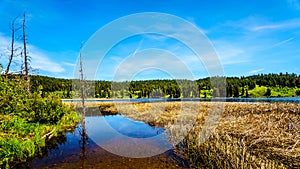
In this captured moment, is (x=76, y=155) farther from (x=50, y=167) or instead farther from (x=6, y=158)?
(x=6, y=158)

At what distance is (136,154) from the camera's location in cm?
1564

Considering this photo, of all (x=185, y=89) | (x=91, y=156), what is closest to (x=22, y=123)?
(x=91, y=156)

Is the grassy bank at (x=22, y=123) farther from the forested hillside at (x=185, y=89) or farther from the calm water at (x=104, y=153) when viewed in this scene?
the forested hillside at (x=185, y=89)

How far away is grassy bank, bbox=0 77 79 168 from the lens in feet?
46.2

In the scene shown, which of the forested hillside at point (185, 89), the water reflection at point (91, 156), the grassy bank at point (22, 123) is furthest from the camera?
the forested hillside at point (185, 89)

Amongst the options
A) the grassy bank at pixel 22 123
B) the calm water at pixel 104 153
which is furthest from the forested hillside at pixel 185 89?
the calm water at pixel 104 153

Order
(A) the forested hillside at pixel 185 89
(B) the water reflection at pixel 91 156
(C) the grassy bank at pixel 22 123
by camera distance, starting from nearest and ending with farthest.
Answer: (B) the water reflection at pixel 91 156 → (C) the grassy bank at pixel 22 123 → (A) the forested hillside at pixel 185 89

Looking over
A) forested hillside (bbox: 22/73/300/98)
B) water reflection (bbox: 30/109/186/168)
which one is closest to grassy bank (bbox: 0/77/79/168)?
water reflection (bbox: 30/109/186/168)

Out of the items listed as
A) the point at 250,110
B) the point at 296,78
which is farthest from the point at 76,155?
the point at 296,78

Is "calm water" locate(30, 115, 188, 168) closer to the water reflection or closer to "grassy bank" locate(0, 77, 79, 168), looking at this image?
the water reflection

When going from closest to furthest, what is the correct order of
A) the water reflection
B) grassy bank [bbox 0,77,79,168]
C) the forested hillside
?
the water reflection, grassy bank [bbox 0,77,79,168], the forested hillside

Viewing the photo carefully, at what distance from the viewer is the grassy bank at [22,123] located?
1409 centimetres

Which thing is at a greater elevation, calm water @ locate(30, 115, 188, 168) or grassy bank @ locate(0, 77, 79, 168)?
grassy bank @ locate(0, 77, 79, 168)

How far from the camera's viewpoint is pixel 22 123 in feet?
66.0
